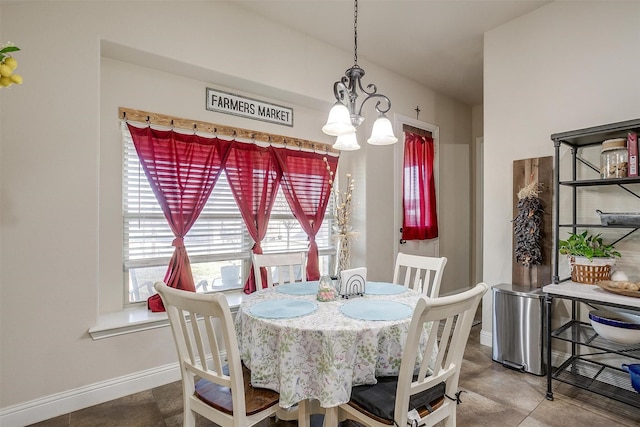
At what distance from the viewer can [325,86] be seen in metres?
3.31

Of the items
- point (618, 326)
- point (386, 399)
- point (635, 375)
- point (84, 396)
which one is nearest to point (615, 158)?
point (618, 326)

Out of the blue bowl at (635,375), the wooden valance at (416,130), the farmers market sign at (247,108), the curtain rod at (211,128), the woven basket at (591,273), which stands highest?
the wooden valance at (416,130)

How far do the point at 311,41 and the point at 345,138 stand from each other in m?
1.71

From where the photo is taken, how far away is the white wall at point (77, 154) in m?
1.95

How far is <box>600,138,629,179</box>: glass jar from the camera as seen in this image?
2.11 m

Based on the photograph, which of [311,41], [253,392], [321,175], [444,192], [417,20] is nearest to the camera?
[253,392]

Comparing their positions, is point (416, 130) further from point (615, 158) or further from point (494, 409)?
point (494, 409)

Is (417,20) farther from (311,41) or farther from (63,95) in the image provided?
(63,95)

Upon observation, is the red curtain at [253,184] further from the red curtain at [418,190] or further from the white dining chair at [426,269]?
the red curtain at [418,190]

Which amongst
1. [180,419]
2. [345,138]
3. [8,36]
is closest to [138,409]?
[180,419]

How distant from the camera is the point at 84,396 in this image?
83.7 inches

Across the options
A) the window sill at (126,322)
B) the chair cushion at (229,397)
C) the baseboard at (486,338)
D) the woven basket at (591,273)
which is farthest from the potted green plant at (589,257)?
the window sill at (126,322)

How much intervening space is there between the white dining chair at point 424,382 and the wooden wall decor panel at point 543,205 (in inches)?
73.3

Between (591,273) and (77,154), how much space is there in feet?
12.0
